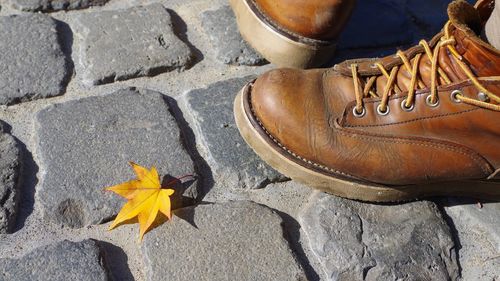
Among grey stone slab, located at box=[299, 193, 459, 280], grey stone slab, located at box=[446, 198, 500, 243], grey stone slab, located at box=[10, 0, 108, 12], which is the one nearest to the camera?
grey stone slab, located at box=[299, 193, 459, 280]

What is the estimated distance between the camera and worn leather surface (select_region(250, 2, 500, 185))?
4.69 ft

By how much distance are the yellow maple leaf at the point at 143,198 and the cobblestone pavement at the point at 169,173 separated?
3cm

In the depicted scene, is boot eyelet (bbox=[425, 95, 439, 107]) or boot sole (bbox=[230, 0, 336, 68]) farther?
boot sole (bbox=[230, 0, 336, 68])

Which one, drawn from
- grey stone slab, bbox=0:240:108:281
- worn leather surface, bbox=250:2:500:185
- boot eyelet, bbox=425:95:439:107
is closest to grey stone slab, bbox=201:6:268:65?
worn leather surface, bbox=250:2:500:185

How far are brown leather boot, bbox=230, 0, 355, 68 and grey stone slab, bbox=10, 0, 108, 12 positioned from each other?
550 millimetres

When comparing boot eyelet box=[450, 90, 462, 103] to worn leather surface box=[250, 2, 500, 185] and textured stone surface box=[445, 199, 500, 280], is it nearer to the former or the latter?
worn leather surface box=[250, 2, 500, 185]

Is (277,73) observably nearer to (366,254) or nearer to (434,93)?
(434,93)

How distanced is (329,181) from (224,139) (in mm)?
314

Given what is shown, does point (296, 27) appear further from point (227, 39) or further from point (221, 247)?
point (221, 247)

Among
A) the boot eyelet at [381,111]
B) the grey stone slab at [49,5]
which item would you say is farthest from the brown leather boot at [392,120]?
the grey stone slab at [49,5]

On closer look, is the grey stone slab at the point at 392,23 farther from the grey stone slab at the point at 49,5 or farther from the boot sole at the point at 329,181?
the grey stone slab at the point at 49,5

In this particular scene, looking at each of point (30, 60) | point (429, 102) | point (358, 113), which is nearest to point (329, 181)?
point (358, 113)

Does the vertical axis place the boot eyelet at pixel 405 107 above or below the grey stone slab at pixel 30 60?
above

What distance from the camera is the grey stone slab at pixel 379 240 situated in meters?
1.46
